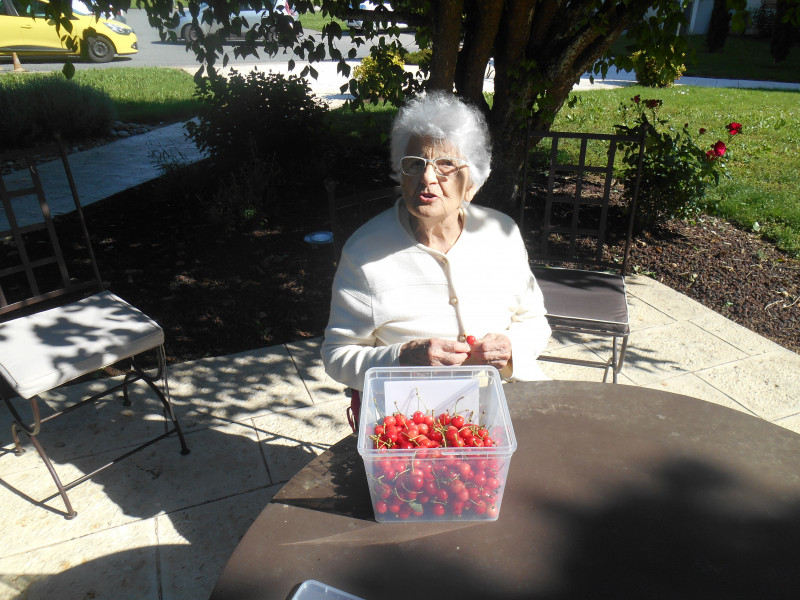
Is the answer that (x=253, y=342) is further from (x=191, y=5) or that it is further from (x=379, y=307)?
(x=191, y=5)

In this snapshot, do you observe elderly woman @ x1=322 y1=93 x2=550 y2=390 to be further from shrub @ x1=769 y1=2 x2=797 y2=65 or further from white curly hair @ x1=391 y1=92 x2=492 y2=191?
shrub @ x1=769 y1=2 x2=797 y2=65

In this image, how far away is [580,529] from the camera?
134 centimetres

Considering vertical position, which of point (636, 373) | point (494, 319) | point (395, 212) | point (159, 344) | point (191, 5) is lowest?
point (636, 373)

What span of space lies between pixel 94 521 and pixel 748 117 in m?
11.4

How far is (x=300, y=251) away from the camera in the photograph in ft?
16.8

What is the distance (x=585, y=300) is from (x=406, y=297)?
4.70 ft

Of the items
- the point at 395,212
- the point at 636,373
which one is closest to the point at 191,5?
the point at 395,212

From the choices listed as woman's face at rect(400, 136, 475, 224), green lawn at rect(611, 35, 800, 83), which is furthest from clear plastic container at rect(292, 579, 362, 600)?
green lawn at rect(611, 35, 800, 83)

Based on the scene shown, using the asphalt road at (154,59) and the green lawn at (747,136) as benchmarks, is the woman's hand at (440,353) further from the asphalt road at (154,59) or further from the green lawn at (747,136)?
the asphalt road at (154,59)

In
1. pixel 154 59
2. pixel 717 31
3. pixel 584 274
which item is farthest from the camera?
→ pixel 717 31

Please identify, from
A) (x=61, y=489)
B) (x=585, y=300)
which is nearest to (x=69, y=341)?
(x=61, y=489)

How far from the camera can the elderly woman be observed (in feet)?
6.64

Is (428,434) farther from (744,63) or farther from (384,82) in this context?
(744,63)

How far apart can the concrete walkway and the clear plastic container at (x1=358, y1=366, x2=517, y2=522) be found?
325mm
